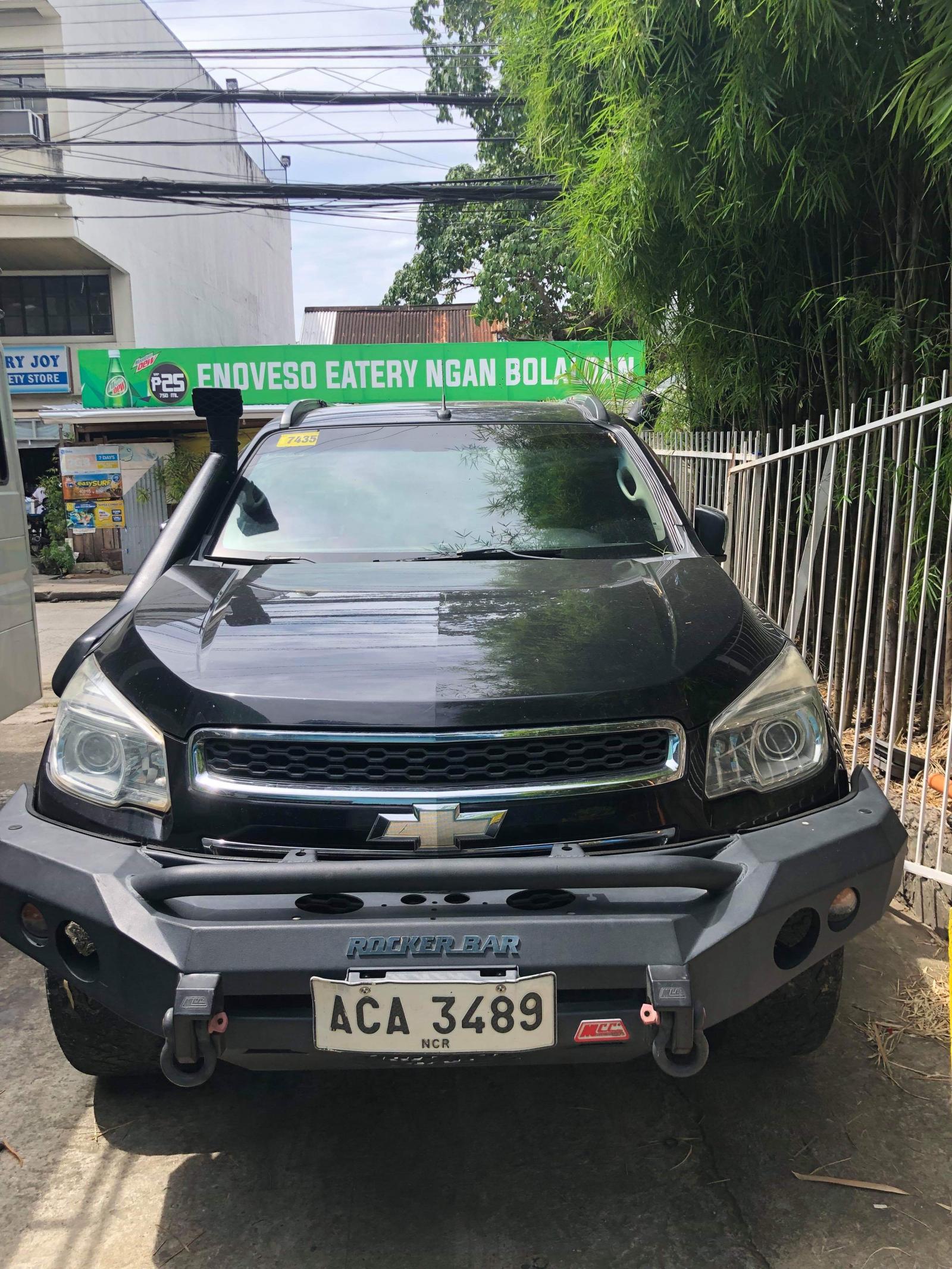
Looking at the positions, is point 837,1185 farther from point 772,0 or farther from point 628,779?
point 772,0

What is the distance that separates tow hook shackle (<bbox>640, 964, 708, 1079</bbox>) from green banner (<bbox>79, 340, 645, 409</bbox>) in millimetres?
14417

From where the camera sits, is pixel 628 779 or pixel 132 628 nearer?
pixel 628 779

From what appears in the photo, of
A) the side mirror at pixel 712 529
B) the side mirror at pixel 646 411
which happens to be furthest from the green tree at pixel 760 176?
the side mirror at pixel 712 529

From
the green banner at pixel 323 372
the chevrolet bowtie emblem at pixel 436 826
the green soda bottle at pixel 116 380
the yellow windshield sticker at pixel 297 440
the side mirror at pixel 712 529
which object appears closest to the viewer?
the chevrolet bowtie emblem at pixel 436 826

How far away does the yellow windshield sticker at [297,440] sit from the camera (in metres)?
3.41

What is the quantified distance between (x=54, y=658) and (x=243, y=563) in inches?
282

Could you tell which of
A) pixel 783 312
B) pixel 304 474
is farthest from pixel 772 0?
pixel 304 474

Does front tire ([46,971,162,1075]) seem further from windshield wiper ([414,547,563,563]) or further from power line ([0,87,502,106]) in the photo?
power line ([0,87,502,106])

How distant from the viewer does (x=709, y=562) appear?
281 cm

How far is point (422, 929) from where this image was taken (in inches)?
69.1

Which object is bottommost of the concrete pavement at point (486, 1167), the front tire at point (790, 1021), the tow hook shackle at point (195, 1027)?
the concrete pavement at point (486, 1167)

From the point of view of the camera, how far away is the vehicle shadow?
1979mm

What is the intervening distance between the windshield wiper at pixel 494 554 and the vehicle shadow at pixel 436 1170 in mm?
1359

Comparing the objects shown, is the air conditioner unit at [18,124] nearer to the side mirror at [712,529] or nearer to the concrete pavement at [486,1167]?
the side mirror at [712,529]
